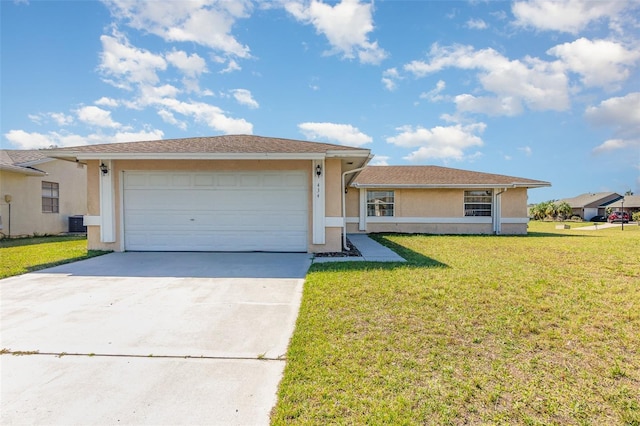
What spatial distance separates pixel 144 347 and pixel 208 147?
7.26 metres

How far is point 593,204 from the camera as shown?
160 ft

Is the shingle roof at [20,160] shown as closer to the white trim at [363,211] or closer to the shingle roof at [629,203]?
the white trim at [363,211]

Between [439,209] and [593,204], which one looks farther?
[593,204]

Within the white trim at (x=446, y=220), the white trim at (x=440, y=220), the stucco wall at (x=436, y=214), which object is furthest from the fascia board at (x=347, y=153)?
the white trim at (x=446, y=220)

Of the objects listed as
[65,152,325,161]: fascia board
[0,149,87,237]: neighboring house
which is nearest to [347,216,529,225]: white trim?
[65,152,325,161]: fascia board

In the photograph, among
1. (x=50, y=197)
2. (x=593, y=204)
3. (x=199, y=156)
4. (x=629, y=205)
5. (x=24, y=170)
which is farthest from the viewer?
(x=593, y=204)

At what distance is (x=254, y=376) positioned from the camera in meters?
2.77

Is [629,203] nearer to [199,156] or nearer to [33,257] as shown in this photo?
[199,156]

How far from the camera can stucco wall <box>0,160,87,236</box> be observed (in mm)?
14078

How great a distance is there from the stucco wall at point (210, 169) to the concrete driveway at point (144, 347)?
327 cm

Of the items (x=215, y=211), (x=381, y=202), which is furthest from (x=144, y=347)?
(x=381, y=202)

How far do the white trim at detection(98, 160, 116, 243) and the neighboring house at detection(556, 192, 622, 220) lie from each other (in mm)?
59695

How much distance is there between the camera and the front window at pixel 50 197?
51.9ft

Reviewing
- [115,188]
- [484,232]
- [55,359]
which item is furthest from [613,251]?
[115,188]
